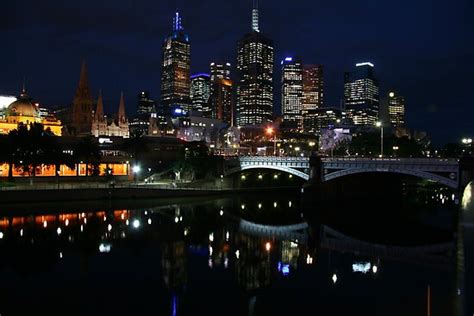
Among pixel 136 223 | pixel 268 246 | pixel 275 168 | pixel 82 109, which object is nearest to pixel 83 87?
pixel 82 109

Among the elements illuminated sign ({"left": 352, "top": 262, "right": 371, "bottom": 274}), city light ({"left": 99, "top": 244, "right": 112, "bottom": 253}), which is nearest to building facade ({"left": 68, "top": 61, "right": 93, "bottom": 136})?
city light ({"left": 99, "top": 244, "right": 112, "bottom": 253})

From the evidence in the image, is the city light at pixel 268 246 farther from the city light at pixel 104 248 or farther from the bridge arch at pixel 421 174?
the bridge arch at pixel 421 174

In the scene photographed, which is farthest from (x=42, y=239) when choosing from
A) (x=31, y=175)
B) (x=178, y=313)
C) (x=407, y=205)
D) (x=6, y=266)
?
(x=407, y=205)

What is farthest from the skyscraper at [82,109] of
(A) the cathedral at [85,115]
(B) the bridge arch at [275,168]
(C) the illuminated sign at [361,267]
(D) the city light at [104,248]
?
(C) the illuminated sign at [361,267]

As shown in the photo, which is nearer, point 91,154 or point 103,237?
point 103,237

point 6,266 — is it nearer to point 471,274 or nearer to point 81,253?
point 81,253

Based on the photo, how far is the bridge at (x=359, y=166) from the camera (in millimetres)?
67625

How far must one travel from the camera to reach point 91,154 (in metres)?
99.7

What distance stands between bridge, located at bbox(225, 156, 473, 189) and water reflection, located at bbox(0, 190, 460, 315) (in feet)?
58.5

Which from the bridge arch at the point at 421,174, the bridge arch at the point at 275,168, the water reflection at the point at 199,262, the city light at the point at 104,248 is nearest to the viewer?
the water reflection at the point at 199,262

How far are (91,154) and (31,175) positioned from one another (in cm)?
1283

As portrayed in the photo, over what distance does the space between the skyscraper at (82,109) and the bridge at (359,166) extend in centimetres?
8191

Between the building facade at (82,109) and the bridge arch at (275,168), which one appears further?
the building facade at (82,109)

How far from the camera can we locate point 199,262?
1633 inches
